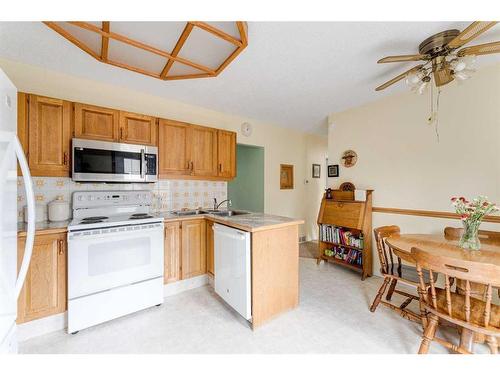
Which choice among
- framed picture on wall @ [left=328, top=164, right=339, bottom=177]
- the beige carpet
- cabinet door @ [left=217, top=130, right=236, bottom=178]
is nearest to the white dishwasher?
cabinet door @ [left=217, top=130, right=236, bottom=178]

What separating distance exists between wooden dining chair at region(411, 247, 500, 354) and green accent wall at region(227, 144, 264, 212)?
280 centimetres

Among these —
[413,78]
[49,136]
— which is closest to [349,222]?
[413,78]

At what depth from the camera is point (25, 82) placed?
1.99 metres

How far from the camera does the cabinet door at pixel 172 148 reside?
8.22 ft

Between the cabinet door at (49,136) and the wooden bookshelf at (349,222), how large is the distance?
11.1ft

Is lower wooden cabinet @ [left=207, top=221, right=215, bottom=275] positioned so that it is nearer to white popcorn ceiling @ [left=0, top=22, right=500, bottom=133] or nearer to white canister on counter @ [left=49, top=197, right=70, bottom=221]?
white canister on counter @ [left=49, top=197, right=70, bottom=221]

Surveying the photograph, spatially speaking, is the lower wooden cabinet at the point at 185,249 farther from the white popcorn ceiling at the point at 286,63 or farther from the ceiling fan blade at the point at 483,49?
the ceiling fan blade at the point at 483,49

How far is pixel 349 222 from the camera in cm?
291

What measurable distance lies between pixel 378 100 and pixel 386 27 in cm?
165

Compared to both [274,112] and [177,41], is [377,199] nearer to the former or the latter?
[274,112]

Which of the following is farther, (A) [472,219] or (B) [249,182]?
(B) [249,182]

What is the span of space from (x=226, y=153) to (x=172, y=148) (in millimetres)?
812

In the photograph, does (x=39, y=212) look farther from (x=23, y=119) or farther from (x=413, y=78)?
(x=413, y=78)
